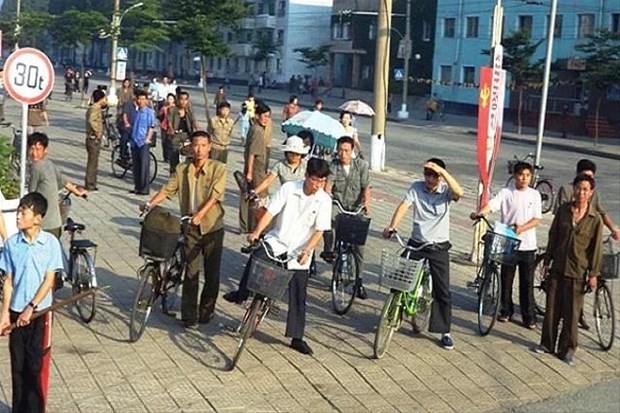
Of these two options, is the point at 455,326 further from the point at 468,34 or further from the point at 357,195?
the point at 468,34

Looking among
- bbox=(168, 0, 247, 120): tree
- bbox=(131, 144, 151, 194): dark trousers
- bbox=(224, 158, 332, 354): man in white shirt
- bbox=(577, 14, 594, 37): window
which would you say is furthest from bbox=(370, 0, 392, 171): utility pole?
bbox=(577, 14, 594, 37): window

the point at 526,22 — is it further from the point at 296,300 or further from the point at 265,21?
the point at 296,300

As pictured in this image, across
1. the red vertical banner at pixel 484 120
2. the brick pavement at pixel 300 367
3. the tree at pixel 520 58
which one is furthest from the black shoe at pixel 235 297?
the tree at pixel 520 58

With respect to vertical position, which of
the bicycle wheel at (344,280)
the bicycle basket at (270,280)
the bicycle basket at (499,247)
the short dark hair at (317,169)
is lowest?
the bicycle wheel at (344,280)

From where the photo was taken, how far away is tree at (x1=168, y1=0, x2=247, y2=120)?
27.5 meters

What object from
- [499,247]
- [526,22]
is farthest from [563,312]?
[526,22]

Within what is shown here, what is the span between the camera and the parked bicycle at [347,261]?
10359 millimetres

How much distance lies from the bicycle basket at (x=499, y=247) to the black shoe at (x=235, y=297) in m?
2.30

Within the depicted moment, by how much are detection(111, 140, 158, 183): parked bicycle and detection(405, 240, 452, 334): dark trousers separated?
34.1 ft

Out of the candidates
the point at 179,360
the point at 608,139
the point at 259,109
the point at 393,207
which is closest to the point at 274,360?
the point at 179,360

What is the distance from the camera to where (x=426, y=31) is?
7019cm

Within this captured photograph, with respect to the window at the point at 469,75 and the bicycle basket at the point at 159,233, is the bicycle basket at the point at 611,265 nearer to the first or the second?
the bicycle basket at the point at 159,233

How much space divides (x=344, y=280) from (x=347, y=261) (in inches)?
7.6

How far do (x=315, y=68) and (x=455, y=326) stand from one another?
79588 mm
